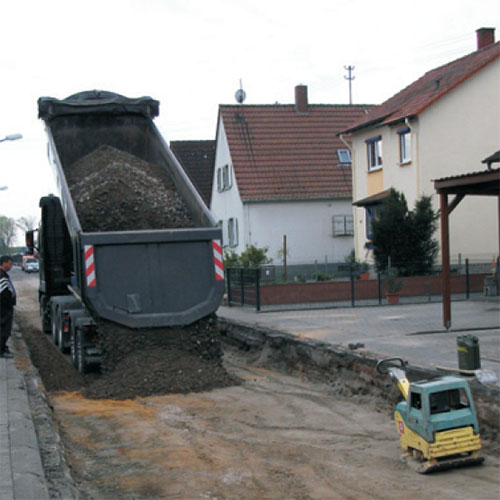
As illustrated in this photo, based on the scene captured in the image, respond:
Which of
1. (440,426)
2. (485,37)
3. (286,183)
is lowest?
(440,426)

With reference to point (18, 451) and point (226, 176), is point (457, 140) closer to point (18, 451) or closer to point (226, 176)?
point (226, 176)

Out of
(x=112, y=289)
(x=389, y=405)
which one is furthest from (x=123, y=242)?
(x=389, y=405)

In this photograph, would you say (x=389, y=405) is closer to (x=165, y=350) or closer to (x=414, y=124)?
(x=165, y=350)

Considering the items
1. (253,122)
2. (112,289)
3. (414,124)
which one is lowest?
(112,289)

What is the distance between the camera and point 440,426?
21.6 feet

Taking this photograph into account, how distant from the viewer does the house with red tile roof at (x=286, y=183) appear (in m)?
34.2

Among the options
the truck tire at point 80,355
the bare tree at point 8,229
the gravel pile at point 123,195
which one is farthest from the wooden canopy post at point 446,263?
the bare tree at point 8,229

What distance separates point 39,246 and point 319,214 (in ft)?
66.2

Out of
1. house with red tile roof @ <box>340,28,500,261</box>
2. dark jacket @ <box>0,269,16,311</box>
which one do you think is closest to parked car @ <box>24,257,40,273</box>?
house with red tile roof @ <box>340,28,500,261</box>

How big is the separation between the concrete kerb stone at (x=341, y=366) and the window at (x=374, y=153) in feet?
49.3

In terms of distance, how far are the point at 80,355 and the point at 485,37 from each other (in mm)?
25098

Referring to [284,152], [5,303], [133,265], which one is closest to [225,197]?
[284,152]

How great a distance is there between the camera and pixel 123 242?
35.4 ft

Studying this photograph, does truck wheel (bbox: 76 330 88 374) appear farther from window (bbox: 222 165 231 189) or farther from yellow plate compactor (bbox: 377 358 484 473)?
window (bbox: 222 165 231 189)
